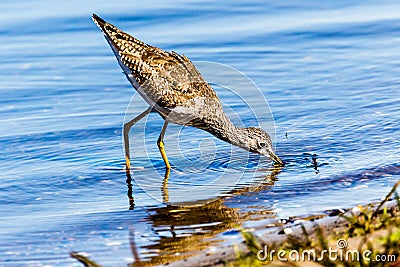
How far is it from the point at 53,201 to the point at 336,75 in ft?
19.2

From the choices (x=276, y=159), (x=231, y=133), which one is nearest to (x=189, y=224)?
(x=276, y=159)

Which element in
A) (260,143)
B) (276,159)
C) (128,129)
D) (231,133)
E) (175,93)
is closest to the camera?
(276,159)

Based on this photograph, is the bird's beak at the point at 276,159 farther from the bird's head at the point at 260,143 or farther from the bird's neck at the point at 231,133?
the bird's neck at the point at 231,133

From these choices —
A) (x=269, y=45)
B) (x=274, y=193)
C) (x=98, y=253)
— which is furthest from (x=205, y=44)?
(x=98, y=253)

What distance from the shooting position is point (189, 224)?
6.53m

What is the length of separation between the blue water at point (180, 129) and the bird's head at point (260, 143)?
0.48ft

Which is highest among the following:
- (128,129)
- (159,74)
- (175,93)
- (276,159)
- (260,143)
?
(159,74)

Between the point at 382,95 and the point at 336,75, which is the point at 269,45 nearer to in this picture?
the point at 336,75

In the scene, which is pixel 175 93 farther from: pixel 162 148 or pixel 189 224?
pixel 189 224

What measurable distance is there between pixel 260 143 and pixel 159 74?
57.0 inches

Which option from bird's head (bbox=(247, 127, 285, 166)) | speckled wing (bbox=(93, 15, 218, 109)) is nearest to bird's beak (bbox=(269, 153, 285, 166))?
bird's head (bbox=(247, 127, 285, 166))

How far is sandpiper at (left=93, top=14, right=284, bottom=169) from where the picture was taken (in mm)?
8648

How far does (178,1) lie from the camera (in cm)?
1592

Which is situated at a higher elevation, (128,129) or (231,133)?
(128,129)
